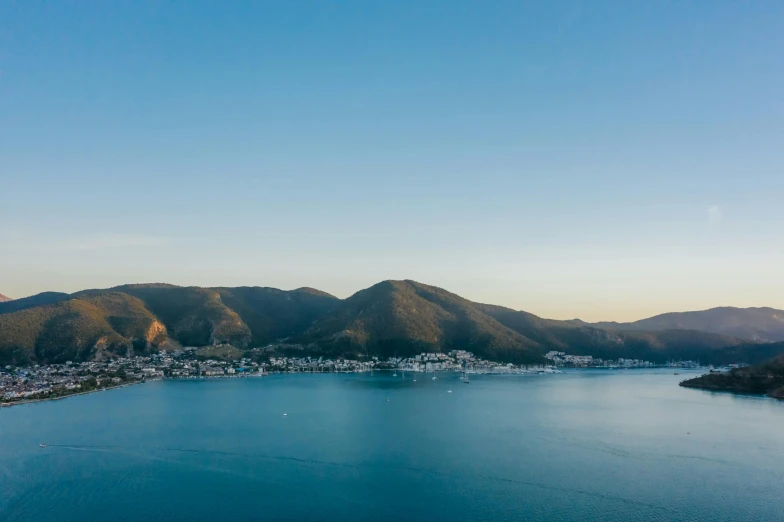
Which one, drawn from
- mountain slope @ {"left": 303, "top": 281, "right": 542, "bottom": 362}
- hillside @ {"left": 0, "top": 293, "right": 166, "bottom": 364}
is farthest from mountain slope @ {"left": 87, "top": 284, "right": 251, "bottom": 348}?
mountain slope @ {"left": 303, "top": 281, "right": 542, "bottom": 362}

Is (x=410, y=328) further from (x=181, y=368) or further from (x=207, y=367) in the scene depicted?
(x=181, y=368)

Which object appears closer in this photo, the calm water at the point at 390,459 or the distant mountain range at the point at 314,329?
the calm water at the point at 390,459

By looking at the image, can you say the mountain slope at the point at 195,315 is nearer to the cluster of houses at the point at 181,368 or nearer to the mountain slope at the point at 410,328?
the cluster of houses at the point at 181,368

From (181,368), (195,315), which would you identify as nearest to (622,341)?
(195,315)

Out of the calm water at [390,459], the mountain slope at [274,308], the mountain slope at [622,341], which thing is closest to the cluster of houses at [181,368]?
the calm water at [390,459]

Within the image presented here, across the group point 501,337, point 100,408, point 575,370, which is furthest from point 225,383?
point 575,370

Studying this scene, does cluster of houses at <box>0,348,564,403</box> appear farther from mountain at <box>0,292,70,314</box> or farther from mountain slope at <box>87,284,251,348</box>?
mountain at <box>0,292,70,314</box>

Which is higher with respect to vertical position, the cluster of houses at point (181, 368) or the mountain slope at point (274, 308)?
the mountain slope at point (274, 308)

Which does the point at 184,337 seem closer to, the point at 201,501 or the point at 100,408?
the point at 100,408
